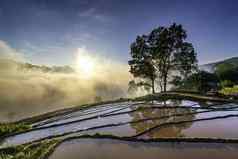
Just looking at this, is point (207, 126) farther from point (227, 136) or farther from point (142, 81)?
point (142, 81)

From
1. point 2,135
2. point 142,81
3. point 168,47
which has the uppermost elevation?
point 168,47

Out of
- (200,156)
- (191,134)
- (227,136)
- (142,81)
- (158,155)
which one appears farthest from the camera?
(142,81)

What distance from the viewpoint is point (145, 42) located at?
32.3 m

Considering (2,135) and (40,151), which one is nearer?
(40,151)

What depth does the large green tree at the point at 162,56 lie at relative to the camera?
1217 inches

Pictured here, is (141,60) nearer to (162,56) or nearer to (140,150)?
(162,56)

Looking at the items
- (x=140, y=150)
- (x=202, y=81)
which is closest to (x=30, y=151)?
(x=140, y=150)

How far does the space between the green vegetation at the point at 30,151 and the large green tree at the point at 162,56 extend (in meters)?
24.3

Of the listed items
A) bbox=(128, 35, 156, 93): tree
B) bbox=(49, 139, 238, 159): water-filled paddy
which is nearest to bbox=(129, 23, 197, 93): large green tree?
bbox=(128, 35, 156, 93): tree

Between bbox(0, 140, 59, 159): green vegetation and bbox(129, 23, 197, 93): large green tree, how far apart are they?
24.3 m

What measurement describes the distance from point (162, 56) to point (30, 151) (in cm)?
2548

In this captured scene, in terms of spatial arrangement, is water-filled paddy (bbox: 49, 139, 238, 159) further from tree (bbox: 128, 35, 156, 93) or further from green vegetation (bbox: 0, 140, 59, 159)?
tree (bbox: 128, 35, 156, 93)

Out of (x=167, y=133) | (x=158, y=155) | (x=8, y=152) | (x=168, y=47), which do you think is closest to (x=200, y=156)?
(x=158, y=155)

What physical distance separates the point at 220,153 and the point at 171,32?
26115 millimetres
